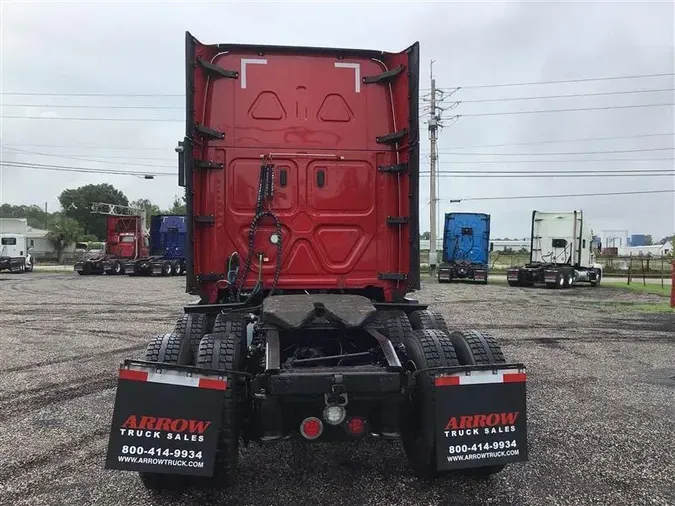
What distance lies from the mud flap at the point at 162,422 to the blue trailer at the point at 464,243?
24.4 meters

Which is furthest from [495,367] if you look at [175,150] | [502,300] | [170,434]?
[502,300]

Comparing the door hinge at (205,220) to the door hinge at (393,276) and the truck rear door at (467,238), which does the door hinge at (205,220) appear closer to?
the door hinge at (393,276)

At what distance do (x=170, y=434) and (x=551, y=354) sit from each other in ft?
23.4

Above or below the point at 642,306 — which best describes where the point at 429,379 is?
above

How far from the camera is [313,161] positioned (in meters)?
4.81

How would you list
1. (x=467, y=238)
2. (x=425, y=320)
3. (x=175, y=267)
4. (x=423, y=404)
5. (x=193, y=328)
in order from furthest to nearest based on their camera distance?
(x=175, y=267), (x=467, y=238), (x=425, y=320), (x=193, y=328), (x=423, y=404)

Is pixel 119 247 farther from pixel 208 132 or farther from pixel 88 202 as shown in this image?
pixel 88 202

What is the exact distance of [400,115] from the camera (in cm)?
483

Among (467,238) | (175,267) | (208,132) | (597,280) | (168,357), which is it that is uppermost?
(208,132)

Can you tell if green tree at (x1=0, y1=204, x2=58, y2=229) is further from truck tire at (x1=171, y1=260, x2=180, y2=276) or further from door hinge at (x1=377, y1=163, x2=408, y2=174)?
door hinge at (x1=377, y1=163, x2=408, y2=174)

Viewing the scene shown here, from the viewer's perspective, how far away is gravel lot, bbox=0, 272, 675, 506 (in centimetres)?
352

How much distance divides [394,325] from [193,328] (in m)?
1.66

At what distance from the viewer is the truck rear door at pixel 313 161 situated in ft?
15.4

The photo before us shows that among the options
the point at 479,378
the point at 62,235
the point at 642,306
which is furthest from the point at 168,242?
the point at 62,235
